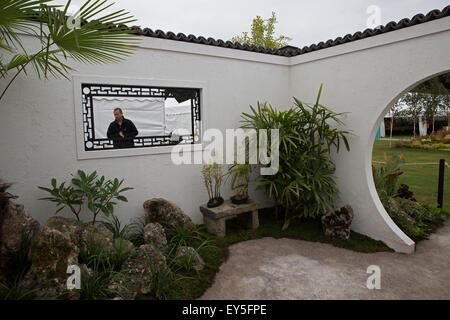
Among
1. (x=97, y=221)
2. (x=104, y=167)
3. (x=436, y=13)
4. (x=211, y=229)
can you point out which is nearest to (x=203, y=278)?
(x=211, y=229)

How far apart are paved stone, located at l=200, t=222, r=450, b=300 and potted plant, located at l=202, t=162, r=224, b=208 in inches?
30.6

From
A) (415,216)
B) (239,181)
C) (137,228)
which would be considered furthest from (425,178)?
(137,228)

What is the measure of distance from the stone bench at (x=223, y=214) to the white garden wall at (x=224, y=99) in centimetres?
40

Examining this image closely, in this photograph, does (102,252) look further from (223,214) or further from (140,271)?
(223,214)

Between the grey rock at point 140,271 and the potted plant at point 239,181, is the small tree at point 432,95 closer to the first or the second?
the potted plant at point 239,181

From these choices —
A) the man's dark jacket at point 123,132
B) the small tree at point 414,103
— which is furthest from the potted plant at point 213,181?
the small tree at point 414,103

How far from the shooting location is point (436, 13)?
378 cm

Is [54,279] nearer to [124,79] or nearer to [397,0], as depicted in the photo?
[124,79]

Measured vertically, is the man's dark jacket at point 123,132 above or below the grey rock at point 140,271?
above

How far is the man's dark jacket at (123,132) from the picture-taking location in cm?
438

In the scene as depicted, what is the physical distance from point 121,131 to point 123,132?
31mm

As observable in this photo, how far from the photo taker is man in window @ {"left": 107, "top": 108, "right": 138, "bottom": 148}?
14.4 feet

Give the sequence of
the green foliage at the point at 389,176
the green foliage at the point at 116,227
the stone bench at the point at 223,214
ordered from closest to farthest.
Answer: the green foliage at the point at 116,227, the stone bench at the point at 223,214, the green foliage at the point at 389,176

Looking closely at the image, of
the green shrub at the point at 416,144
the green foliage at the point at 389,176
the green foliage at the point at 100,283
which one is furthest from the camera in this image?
the green shrub at the point at 416,144
